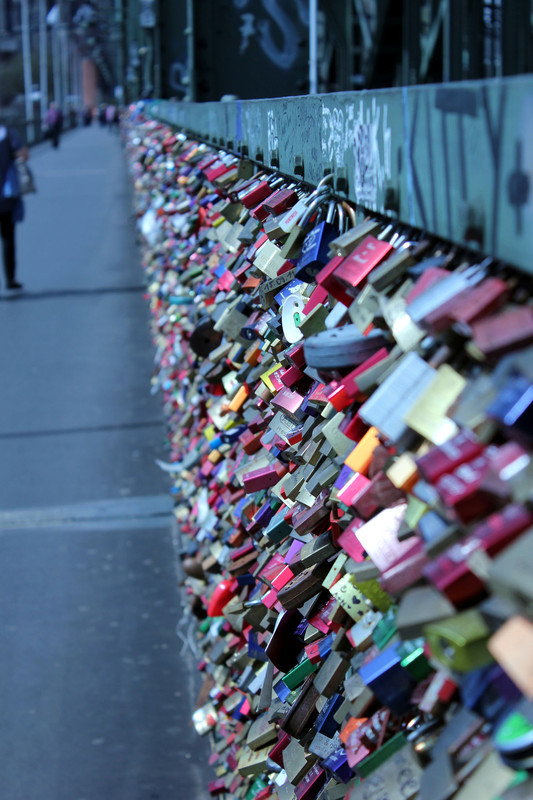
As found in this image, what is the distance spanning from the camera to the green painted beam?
1.09 m

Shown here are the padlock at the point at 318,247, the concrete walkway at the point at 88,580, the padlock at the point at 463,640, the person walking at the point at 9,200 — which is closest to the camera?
the padlock at the point at 463,640

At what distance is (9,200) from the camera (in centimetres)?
1191

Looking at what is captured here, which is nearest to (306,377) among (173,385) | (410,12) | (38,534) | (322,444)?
(322,444)

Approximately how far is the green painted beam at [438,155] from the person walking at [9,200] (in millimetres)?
9951

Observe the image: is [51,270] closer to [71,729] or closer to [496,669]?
[71,729]

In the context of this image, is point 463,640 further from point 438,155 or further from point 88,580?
point 88,580

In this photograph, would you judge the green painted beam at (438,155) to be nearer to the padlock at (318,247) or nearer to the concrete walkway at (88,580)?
the padlock at (318,247)

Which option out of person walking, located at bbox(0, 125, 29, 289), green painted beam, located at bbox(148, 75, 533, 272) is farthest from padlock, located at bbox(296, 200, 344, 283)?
person walking, located at bbox(0, 125, 29, 289)

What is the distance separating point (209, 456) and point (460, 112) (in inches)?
108

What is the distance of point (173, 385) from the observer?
615 centimetres

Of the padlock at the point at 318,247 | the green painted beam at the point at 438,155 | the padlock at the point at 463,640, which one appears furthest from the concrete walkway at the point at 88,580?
the padlock at the point at 463,640

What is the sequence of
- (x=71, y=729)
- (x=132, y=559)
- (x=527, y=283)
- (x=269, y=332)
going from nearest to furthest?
(x=527, y=283) < (x=269, y=332) < (x=71, y=729) < (x=132, y=559)

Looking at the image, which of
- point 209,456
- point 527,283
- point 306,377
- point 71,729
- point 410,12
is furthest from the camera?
point 410,12

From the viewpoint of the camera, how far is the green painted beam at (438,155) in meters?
1.09
